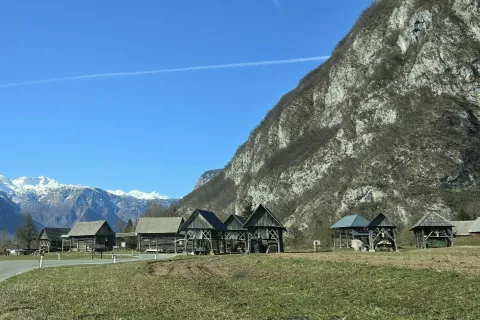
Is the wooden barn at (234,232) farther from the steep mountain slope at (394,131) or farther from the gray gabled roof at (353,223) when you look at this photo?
the steep mountain slope at (394,131)

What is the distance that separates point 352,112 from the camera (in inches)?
6368

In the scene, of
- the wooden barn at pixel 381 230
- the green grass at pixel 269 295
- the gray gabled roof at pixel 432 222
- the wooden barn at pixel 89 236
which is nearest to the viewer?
the green grass at pixel 269 295

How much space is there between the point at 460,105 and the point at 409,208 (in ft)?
116

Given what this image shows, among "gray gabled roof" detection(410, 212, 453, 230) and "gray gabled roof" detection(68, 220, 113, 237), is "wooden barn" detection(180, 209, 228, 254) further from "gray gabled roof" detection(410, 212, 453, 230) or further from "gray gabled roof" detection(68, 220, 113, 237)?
"gray gabled roof" detection(68, 220, 113, 237)

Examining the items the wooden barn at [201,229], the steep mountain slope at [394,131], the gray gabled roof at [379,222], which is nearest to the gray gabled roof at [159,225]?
the wooden barn at [201,229]

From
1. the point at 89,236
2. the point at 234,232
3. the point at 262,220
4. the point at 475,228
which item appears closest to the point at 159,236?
the point at 89,236

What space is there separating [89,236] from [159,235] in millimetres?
20665

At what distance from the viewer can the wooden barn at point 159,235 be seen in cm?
10112

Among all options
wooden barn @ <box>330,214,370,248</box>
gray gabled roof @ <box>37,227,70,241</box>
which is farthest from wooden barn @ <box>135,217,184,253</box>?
wooden barn @ <box>330,214,370,248</box>

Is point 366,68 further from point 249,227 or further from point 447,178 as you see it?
point 249,227

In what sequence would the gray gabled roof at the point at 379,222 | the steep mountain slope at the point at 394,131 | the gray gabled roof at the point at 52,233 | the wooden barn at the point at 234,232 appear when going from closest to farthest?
the gray gabled roof at the point at 379,222 < the wooden barn at the point at 234,232 < the steep mountain slope at the point at 394,131 < the gray gabled roof at the point at 52,233

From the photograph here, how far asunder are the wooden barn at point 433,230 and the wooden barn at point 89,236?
71876 millimetres

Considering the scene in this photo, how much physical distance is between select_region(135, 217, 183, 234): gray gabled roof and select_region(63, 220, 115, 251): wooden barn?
44.3ft

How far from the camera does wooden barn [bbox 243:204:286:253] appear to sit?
64.8 metres
